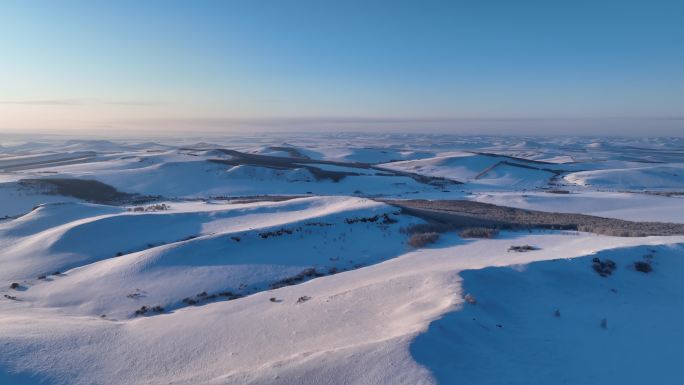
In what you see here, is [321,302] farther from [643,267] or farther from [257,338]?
[643,267]

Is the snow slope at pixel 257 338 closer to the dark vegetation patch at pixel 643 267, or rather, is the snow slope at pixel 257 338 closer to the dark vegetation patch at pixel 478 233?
the dark vegetation patch at pixel 643 267

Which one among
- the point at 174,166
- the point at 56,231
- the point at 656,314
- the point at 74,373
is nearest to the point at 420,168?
the point at 174,166

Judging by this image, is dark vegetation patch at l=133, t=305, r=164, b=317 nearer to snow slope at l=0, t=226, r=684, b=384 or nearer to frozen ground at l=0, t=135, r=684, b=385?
frozen ground at l=0, t=135, r=684, b=385


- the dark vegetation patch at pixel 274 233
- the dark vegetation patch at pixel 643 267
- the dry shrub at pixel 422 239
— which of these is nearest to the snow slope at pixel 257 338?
the dark vegetation patch at pixel 643 267

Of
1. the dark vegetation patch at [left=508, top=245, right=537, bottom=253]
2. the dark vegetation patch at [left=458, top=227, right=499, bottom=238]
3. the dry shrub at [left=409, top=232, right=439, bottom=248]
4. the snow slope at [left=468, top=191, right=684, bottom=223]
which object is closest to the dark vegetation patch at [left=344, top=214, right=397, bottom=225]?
the dry shrub at [left=409, top=232, right=439, bottom=248]

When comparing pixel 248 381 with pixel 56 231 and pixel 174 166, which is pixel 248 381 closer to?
pixel 56 231
